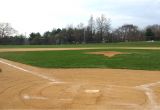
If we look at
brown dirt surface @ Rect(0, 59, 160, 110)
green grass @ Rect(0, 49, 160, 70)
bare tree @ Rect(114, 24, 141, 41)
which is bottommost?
green grass @ Rect(0, 49, 160, 70)

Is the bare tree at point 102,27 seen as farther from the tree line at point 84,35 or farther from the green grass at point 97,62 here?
the green grass at point 97,62

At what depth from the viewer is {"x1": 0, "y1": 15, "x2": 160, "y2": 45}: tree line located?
80812mm

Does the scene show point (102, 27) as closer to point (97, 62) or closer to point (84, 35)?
point (84, 35)

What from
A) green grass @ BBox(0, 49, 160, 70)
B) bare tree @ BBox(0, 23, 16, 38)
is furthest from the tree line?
A: green grass @ BBox(0, 49, 160, 70)

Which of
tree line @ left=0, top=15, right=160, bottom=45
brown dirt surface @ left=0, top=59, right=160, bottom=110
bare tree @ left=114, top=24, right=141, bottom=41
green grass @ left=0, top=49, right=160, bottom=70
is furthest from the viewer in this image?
bare tree @ left=114, top=24, right=141, bottom=41

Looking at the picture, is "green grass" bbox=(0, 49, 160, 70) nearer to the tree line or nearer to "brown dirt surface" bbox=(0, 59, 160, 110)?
"brown dirt surface" bbox=(0, 59, 160, 110)

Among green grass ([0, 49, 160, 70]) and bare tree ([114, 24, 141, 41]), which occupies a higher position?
bare tree ([114, 24, 141, 41])

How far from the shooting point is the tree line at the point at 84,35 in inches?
3182

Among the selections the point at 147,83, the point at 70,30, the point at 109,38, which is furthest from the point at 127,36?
the point at 147,83

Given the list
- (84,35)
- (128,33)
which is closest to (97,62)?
(84,35)

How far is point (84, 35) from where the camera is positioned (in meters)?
85.1

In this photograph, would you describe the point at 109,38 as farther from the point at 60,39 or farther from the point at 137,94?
the point at 137,94

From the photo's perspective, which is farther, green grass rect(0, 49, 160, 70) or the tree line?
the tree line

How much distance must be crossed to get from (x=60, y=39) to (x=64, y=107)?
7729 cm
